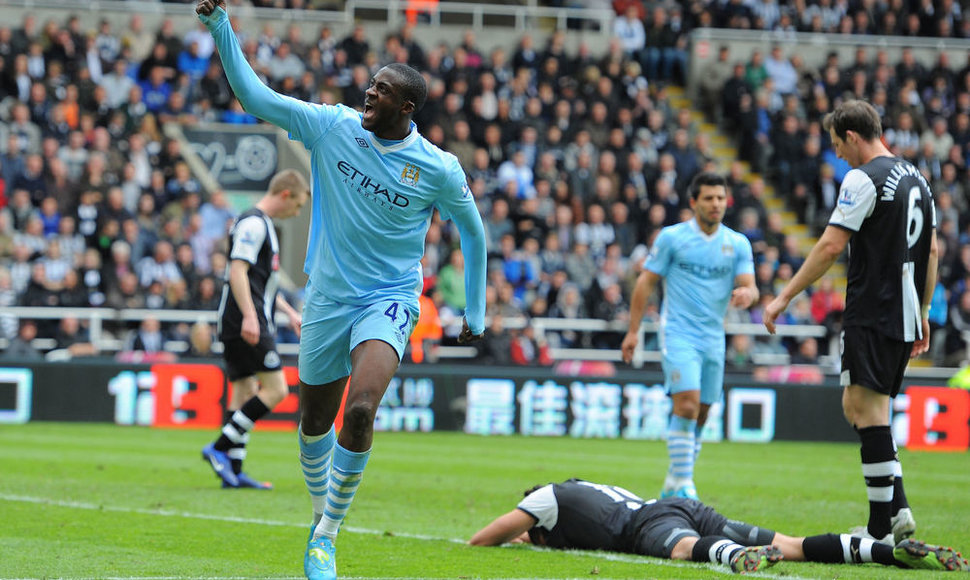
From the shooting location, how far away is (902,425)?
62.4 ft

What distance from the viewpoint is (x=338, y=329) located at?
7094mm

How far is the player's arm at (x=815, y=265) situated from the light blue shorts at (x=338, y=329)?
2.12 meters

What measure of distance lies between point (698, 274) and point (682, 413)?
1138 mm

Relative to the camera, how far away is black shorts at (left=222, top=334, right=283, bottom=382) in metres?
11.6

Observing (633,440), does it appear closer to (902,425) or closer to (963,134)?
(902,425)

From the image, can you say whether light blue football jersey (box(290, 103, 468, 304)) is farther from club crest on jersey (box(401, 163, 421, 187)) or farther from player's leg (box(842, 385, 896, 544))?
player's leg (box(842, 385, 896, 544))

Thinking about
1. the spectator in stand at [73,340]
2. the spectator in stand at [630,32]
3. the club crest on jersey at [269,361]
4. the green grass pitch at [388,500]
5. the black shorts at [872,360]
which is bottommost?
the green grass pitch at [388,500]

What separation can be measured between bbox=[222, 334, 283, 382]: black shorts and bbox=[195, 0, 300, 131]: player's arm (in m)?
4.73

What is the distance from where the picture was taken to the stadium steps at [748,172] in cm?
2688

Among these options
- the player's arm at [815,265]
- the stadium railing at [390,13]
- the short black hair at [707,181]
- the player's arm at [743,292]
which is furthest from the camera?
the stadium railing at [390,13]

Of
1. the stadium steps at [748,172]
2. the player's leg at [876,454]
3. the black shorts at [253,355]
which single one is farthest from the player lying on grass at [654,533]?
the stadium steps at [748,172]

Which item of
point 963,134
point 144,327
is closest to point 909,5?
point 963,134

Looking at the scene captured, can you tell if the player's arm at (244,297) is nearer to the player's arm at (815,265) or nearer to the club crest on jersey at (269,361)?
the club crest on jersey at (269,361)

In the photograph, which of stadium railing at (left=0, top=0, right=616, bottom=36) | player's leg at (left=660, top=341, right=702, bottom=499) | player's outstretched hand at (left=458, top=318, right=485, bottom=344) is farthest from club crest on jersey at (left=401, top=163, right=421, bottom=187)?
stadium railing at (left=0, top=0, right=616, bottom=36)
